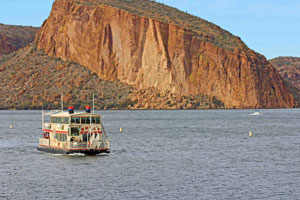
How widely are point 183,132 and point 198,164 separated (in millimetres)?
40016

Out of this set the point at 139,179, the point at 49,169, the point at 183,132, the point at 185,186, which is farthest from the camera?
the point at 183,132

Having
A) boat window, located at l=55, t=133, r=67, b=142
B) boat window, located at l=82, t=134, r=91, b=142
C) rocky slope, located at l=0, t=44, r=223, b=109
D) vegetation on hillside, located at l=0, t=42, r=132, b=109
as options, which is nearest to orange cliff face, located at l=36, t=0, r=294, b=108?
rocky slope, located at l=0, t=44, r=223, b=109

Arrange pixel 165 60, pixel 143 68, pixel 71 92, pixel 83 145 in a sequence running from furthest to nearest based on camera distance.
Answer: pixel 71 92 → pixel 143 68 → pixel 165 60 → pixel 83 145

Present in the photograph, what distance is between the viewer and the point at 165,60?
570 feet

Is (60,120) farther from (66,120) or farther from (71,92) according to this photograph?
(71,92)

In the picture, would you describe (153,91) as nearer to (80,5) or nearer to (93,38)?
(93,38)

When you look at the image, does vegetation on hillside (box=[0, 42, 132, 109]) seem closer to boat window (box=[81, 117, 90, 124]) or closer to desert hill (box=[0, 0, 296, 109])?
desert hill (box=[0, 0, 296, 109])

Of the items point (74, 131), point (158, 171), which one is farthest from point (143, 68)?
point (158, 171)

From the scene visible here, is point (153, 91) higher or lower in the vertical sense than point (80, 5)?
lower

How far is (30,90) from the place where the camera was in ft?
616

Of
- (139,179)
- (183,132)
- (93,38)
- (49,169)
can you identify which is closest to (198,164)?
(139,179)

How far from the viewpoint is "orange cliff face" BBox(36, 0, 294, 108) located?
174875 mm

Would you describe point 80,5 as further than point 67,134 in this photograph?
Yes

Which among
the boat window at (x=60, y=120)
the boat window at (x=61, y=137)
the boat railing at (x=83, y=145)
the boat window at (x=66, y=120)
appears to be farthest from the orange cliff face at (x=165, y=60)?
the boat railing at (x=83, y=145)
